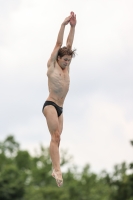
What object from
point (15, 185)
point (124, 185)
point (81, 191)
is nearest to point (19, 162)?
point (81, 191)

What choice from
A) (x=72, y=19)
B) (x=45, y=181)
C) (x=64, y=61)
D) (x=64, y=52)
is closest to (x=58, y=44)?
(x=64, y=52)

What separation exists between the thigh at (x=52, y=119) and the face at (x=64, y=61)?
105 cm

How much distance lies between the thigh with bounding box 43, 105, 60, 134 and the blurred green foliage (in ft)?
120

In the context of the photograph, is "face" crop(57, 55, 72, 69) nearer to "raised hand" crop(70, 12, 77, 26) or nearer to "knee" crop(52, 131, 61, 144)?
"raised hand" crop(70, 12, 77, 26)

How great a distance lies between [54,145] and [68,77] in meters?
1.74

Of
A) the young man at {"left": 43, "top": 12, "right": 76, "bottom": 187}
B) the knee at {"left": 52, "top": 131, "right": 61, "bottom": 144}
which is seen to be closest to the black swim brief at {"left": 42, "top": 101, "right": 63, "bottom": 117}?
the young man at {"left": 43, "top": 12, "right": 76, "bottom": 187}

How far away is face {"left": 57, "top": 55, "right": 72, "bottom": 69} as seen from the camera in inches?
784

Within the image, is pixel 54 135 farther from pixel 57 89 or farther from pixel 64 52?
pixel 64 52

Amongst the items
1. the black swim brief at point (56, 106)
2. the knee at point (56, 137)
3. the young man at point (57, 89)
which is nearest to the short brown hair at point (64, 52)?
the young man at point (57, 89)

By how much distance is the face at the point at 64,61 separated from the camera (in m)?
19.9

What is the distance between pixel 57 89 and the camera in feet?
65.4

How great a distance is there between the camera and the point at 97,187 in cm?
8662

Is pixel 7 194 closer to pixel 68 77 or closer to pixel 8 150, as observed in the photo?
pixel 8 150

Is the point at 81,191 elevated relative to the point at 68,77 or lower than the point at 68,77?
elevated
